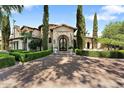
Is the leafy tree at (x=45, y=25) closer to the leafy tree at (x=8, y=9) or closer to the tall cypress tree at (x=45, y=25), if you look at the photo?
the tall cypress tree at (x=45, y=25)

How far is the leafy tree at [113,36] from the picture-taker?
36.0 meters

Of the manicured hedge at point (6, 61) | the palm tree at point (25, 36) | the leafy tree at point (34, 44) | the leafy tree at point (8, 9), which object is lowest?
the manicured hedge at point (6, 61)

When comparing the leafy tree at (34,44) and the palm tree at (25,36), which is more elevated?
the palm tree at (25,36)

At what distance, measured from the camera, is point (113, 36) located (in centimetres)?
4225

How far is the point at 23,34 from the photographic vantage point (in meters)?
40.1

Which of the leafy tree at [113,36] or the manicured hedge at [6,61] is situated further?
the leafy tree at [113,36]

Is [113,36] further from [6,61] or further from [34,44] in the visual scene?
[6,61]

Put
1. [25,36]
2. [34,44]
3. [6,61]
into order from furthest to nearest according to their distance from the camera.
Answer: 1. [25,36]
2. [34,44]
3. [6,61]

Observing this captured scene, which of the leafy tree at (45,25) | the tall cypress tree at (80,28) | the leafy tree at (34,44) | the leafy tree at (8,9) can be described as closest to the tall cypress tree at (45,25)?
the leafy tree at (45,25)

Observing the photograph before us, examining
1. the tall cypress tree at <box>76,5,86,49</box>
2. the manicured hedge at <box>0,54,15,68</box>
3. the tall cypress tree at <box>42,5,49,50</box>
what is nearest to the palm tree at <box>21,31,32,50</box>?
the tall cypress tree at <box>42,5,49,50</box>

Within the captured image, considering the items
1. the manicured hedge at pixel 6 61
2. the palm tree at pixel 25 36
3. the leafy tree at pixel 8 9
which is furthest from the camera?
the palm tree at pixel 25 36

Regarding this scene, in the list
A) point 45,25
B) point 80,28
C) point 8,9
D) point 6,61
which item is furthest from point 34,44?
point 8,9

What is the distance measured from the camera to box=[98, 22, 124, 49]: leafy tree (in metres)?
36.0
